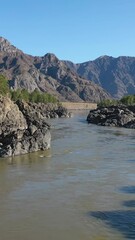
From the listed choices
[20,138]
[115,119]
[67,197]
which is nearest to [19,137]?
[20,138]

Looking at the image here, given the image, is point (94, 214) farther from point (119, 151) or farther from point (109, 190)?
point (119, 151)

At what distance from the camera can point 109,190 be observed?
31.4 metres

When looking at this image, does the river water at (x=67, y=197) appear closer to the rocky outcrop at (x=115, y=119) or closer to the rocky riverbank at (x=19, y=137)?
the rocky riverbank at (x=19, y=137)

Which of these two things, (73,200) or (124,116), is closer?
(73,200)

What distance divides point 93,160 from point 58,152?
7550 millimetres

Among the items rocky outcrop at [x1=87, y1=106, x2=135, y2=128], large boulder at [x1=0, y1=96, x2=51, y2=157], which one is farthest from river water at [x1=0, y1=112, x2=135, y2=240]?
rocky outcrop at [x1=87, y1=106, x2=135, y2=128]

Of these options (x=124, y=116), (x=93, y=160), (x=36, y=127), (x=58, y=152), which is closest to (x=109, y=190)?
(x=93, y=160)

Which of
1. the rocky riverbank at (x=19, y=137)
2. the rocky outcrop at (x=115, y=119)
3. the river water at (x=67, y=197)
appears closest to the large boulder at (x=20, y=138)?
the rocky riverbank at (x=19, y=137)

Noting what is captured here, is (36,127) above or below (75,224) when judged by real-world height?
above

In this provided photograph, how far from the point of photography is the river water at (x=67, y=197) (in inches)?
893

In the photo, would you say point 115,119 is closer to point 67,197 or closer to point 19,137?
point 19,137

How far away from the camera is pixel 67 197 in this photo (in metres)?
29.3

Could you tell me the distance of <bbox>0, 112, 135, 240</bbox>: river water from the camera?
2269 centimetres

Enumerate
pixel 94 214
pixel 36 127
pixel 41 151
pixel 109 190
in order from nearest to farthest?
pixel 94 214 → pixel 109 190 → pixel 41 151 → pixel 36 127
